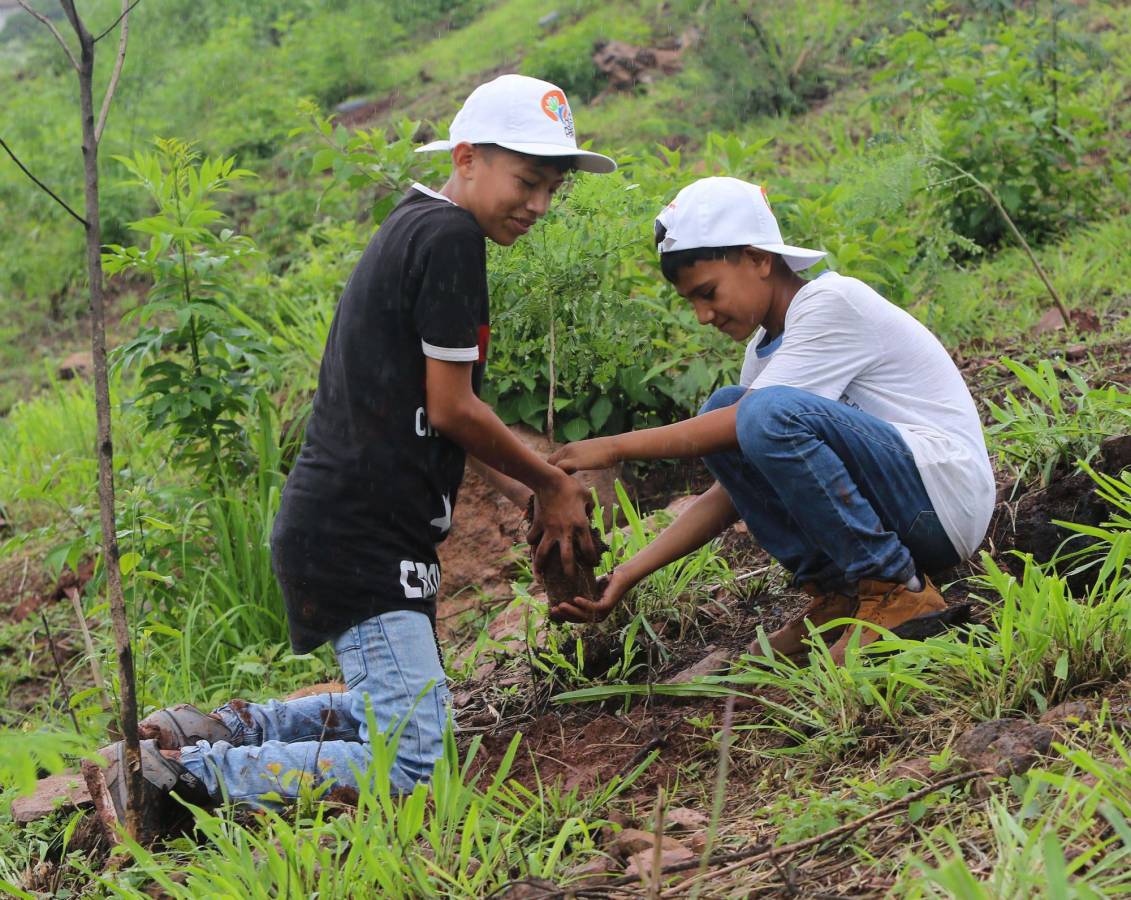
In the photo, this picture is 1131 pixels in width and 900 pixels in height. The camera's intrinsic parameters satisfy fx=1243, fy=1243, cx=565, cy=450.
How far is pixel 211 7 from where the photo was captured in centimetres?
1317

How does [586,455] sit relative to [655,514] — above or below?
above

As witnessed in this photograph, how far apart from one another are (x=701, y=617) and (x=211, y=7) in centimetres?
1164

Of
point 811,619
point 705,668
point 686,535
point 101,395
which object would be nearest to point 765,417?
point 686,535

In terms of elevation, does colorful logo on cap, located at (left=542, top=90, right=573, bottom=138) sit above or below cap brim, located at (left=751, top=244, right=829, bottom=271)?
above

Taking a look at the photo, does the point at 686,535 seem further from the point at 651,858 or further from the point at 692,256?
the point at 651,858

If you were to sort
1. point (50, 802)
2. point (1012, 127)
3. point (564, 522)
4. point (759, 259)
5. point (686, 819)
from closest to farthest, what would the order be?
point (686, 819) < point (564, 522) < point (759, 259) < point (50, 802) < point (1012, 127)

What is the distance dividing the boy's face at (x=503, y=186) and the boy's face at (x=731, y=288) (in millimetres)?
439

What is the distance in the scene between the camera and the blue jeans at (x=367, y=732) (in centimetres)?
292

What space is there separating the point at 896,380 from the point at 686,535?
2.21 ft

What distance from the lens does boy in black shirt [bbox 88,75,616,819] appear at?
112 inches

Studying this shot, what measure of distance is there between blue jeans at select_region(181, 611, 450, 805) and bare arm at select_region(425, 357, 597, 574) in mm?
387

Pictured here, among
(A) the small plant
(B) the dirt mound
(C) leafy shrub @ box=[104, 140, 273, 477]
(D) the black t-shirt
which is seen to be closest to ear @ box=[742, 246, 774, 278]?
(D) the black t-shirt

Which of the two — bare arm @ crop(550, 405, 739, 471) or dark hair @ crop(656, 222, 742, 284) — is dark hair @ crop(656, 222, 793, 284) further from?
bare arm @ crop(550, 405, 739, 471)

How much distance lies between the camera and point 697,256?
311 centimetres
